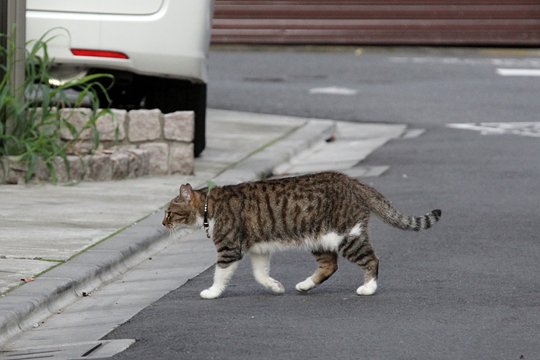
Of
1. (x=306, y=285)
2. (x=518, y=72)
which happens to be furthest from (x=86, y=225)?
(x=518, y=72)

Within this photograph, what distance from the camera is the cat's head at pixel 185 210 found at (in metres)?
9.16

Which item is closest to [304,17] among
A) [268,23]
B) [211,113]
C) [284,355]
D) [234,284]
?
[268,23]

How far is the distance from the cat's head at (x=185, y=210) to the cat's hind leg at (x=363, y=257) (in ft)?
2.88

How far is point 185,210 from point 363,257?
1.08 meters

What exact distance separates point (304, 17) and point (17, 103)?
14.0 meters

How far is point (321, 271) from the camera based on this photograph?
360 inches

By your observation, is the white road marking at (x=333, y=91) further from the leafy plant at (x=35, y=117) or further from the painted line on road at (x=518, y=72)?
the leafy plant at (x=35, y=117)

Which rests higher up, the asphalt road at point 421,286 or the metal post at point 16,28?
the metal post at point 16,28

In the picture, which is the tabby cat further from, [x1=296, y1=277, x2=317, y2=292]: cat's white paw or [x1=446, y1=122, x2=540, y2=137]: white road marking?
[x1=446, y1=122, x2=540, y2=137]: white road marking

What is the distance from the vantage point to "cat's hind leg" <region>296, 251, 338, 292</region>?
9102 mm

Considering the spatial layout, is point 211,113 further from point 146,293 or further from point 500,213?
point 146,293

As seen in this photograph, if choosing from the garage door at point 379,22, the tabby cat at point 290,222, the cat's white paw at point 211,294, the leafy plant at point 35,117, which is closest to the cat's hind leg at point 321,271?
the tabby cat at point 290,222

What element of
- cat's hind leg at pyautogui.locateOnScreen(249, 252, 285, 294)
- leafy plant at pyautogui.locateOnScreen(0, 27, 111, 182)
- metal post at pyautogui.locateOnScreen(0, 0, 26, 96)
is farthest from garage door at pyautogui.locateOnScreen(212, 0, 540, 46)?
cat's hind leg at pyautogui.locateOnScreen(249, 252, 285, 294)

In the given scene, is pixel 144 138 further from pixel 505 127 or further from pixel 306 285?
pixel 505 127
